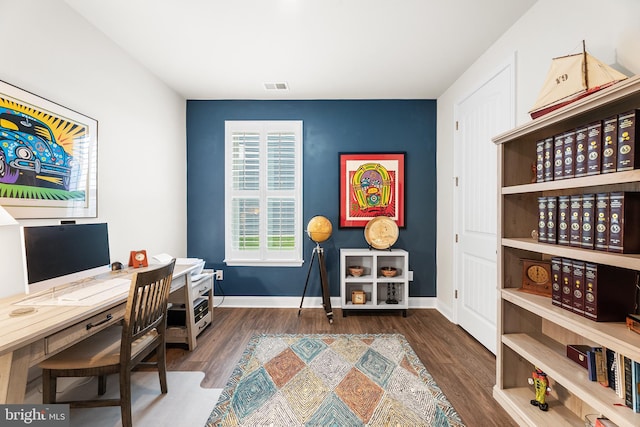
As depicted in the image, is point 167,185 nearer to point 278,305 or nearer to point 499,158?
point 278,305

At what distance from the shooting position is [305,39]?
2416mm

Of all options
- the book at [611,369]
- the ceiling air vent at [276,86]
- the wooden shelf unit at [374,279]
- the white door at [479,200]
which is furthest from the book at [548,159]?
the ceiling air vent at [276,86]

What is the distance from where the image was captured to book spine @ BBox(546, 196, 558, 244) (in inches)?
60.9

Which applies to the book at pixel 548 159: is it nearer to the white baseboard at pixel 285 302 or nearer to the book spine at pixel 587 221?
the book spine at pixel 587 221

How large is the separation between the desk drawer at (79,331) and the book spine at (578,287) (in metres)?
2.47

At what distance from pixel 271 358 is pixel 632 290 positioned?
234 cm

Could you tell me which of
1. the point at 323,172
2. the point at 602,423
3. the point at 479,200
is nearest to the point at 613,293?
the point at 602,423

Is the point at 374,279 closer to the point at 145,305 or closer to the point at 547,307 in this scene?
the point at 547,307

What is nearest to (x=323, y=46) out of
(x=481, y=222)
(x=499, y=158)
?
(x=499, y=158)

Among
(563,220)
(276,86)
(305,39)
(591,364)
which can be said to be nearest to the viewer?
(591,364)

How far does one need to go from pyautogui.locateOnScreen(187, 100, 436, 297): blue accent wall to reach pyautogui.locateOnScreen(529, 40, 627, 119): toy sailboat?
214 centimetres

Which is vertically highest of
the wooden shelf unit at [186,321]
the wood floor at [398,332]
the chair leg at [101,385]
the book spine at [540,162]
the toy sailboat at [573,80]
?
the toy sailboat at [573,80]

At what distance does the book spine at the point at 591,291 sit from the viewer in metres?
1.32

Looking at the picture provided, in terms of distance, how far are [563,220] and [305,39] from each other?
2235 millimetres
